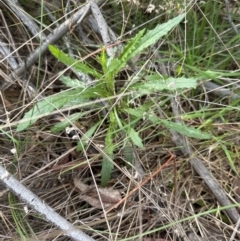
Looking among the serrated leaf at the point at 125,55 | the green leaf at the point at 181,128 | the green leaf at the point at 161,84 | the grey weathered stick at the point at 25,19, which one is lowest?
the green leaf at the point at 181,128

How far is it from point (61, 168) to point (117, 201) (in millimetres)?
209

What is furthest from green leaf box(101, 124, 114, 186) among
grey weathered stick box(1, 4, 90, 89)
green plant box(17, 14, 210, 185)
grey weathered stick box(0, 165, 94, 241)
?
grey weathered stick box(1, 4, 90, 89)

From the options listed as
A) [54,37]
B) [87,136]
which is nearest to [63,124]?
[87,136]

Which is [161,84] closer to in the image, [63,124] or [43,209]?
[63,124]

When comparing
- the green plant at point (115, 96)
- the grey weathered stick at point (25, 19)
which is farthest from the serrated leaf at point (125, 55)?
the grey weathered stick at point (25, 19)

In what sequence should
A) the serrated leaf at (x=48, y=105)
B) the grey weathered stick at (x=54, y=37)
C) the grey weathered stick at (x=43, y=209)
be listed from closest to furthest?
the grey weathered stick at (x=43, y=209) < the serrated leaf at (x=48, y=105) < the grey weathered stick at (x=54, y=37)

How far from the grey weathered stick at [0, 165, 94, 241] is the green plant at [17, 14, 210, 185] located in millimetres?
173

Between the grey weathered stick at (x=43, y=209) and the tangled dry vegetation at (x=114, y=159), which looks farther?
the tangled dry vegetation at (x=114, y=159)

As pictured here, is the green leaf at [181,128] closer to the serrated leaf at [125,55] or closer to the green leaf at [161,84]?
the green leaf at [161,84]

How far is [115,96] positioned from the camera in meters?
1.44

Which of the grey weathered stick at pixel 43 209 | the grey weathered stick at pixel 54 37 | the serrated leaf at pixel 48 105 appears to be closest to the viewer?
the grey weathered stick at pixel 43 209

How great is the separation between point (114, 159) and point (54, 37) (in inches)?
17.6

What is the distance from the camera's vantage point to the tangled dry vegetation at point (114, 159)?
1.52 m

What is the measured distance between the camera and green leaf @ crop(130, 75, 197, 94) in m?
1.44
